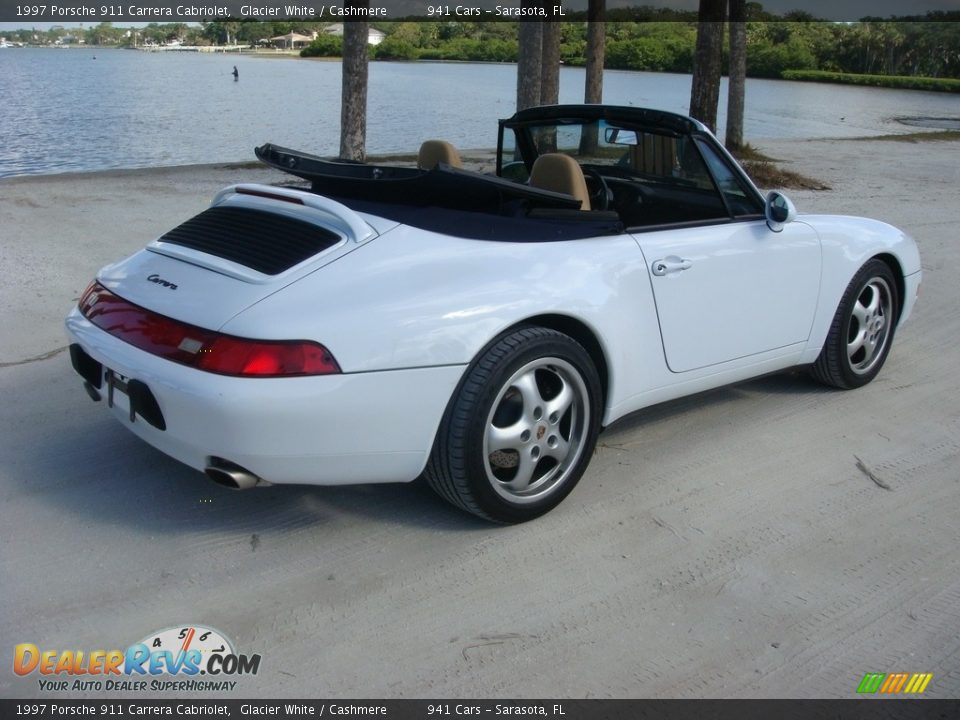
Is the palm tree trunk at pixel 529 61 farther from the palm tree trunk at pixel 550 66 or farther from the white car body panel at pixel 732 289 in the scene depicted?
the white car body panel at pixel 732 289

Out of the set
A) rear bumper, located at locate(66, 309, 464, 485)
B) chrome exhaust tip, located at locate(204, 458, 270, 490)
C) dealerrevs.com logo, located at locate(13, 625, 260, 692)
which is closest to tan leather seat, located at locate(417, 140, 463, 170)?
rear bumper, located at locate(66, 309, 464, 485)

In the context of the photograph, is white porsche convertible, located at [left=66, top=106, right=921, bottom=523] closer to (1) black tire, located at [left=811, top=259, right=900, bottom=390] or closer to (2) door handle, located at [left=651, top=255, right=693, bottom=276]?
(2) door handle, located at [left=651, top=255, right=693, bottom=276]

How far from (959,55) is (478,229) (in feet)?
231

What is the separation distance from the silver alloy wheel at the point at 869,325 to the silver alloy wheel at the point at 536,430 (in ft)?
6.69

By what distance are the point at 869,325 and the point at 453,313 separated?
2.83m

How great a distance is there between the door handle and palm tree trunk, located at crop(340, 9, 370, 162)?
938 cm

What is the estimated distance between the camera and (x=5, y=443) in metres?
3.94

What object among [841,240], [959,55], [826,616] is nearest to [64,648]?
[826,616]

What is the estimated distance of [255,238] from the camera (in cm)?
335

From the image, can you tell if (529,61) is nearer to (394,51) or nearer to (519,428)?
(519,428)

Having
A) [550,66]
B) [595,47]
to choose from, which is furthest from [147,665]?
[595,47]
